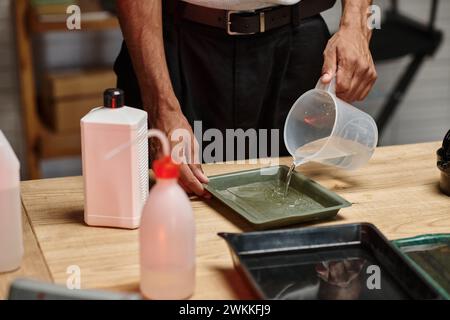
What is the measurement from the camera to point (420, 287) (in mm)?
1324

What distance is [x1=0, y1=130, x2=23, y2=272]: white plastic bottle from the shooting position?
1.36 meters

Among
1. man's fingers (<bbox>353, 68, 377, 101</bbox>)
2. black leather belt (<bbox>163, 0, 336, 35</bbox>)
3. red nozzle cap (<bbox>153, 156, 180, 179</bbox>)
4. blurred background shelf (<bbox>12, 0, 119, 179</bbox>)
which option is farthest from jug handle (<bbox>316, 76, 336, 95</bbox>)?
blurred background shelf (<bbox>12, 0, 119, 179</bbox>)

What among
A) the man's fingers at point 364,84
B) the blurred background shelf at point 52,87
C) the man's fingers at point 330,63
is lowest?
the blurred background shelf at point 52,87

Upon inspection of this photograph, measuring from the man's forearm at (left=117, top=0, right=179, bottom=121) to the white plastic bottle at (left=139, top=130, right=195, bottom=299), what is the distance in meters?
0.65

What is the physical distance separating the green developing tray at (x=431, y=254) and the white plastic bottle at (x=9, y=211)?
684 millimetres

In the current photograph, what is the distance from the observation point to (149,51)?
78.1 inches

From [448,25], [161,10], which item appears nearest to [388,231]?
[161,10]

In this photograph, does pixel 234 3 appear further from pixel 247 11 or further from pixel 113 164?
pixel 113 164

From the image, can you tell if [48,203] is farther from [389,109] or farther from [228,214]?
[389,109]

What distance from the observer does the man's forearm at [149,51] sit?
1926 mm

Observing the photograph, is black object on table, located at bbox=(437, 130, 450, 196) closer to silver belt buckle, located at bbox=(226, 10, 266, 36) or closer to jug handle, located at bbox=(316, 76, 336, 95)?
jug handle, located at bbox=(316, 76, 336, 95)

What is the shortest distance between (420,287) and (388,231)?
0.28 m

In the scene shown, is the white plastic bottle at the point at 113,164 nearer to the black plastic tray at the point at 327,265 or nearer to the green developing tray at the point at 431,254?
the black plastic tray at the point at 327,265

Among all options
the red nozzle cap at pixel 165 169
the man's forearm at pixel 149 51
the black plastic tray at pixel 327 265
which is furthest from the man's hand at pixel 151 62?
the red nozzle cap at pixel 165 169
